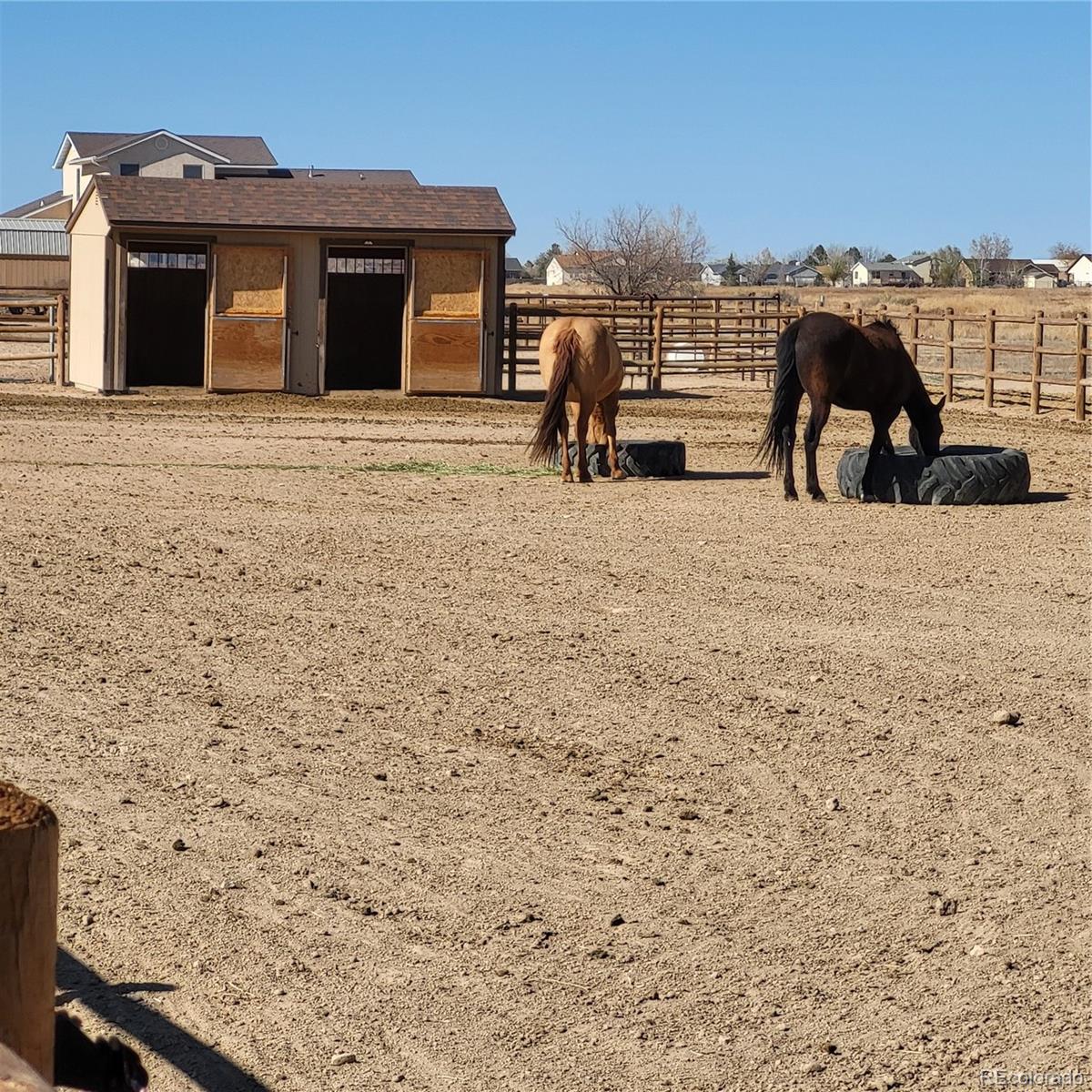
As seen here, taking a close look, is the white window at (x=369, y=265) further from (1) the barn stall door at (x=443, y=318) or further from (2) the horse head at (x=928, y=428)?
(2) the horse head at (x=928, y=428)

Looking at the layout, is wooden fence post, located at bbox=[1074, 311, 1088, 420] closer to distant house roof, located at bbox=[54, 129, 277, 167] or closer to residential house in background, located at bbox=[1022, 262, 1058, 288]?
distant house roof, located at bbox=[54, 129, 277, 167]

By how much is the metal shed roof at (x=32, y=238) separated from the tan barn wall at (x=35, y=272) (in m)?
4.41

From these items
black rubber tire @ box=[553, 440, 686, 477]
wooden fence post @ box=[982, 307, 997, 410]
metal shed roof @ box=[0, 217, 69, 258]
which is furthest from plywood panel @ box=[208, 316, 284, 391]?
metal shed roof @ box=[0, 217, 69, 258]

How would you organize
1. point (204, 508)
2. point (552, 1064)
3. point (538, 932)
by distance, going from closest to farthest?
point (552, 1064) → point (538, 932) → point (204, 508)

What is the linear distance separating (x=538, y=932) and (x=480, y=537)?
22.5 ft

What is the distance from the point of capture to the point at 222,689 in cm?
690

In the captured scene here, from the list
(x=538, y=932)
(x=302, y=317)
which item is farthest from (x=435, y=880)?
(x=302, y=317)

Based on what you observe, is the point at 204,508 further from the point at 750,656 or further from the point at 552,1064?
the point at 552,1064

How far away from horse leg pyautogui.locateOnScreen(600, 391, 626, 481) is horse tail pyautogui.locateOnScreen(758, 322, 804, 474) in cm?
172

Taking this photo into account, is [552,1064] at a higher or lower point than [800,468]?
lower

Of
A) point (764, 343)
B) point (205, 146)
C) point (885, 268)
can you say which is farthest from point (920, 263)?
point (764, 343)

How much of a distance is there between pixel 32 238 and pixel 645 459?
49.0m

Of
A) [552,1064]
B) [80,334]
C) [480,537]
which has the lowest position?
[552,1064]

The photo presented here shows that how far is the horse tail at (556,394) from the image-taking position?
1399 centimetres
